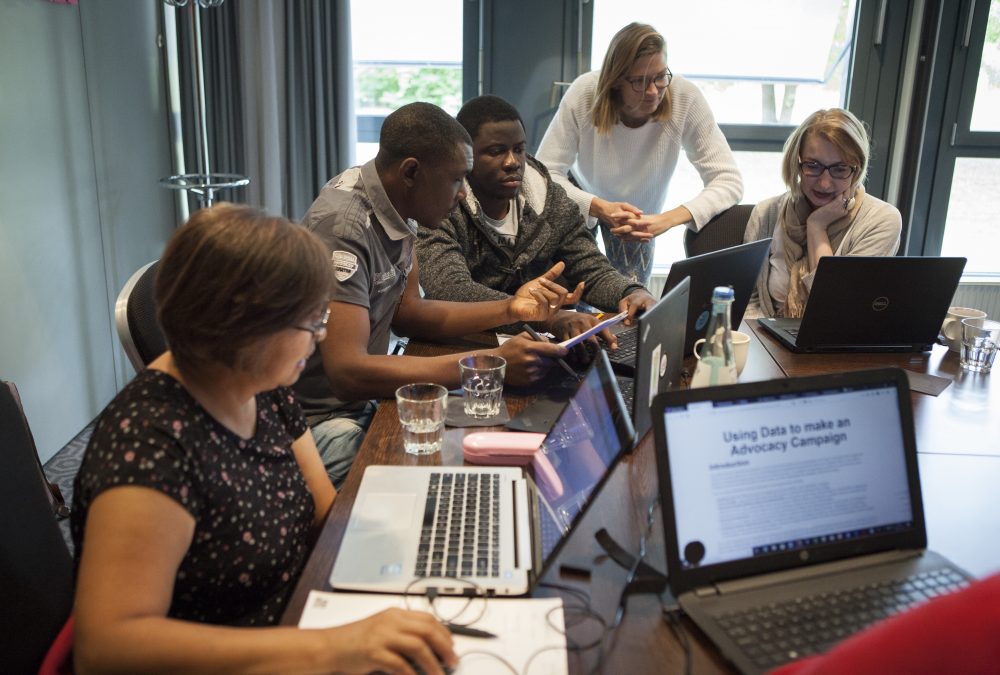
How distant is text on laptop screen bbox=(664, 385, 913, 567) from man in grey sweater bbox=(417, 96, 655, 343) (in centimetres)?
102

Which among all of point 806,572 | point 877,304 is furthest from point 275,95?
point 806,572

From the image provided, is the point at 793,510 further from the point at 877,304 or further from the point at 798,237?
the point at 798,237

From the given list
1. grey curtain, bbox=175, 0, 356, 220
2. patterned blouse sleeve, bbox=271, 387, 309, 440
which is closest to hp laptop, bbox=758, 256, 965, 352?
patterned blouse sleeve, bbox=271, 387, 309, 440

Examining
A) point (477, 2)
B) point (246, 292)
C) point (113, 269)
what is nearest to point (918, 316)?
point (246, 292)

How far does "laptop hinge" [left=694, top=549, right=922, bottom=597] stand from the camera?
97 cm

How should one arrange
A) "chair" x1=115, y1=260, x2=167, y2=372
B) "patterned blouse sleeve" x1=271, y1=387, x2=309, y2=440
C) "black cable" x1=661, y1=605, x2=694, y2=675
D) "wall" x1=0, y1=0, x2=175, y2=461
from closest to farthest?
"black cable" x1=661, y1=605, x2=694, y2=675 < "patterned blouse sleeve" x1=271, y1=387, x2=309, y2=440 < "chair" x1=115, y1=260, x2=167, y2=372 < "wall" x1=0, y1=0, x2=175, y2=461

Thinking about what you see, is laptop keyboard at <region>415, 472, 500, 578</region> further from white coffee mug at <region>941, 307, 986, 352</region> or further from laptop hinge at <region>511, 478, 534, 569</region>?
white coffee mug at <region>941, 307, 986, 352</region>

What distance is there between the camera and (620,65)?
263 cm

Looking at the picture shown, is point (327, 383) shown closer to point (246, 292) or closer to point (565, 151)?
point (246, 292)

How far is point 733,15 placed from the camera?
3.66 meters

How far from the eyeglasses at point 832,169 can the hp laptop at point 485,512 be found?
63.3 inches

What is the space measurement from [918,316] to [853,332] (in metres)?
0.15

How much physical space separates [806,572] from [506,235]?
1.47 metres

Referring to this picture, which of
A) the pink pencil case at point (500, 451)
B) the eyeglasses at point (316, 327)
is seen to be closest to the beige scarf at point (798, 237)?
the pink pencil case at point (500, 451)
